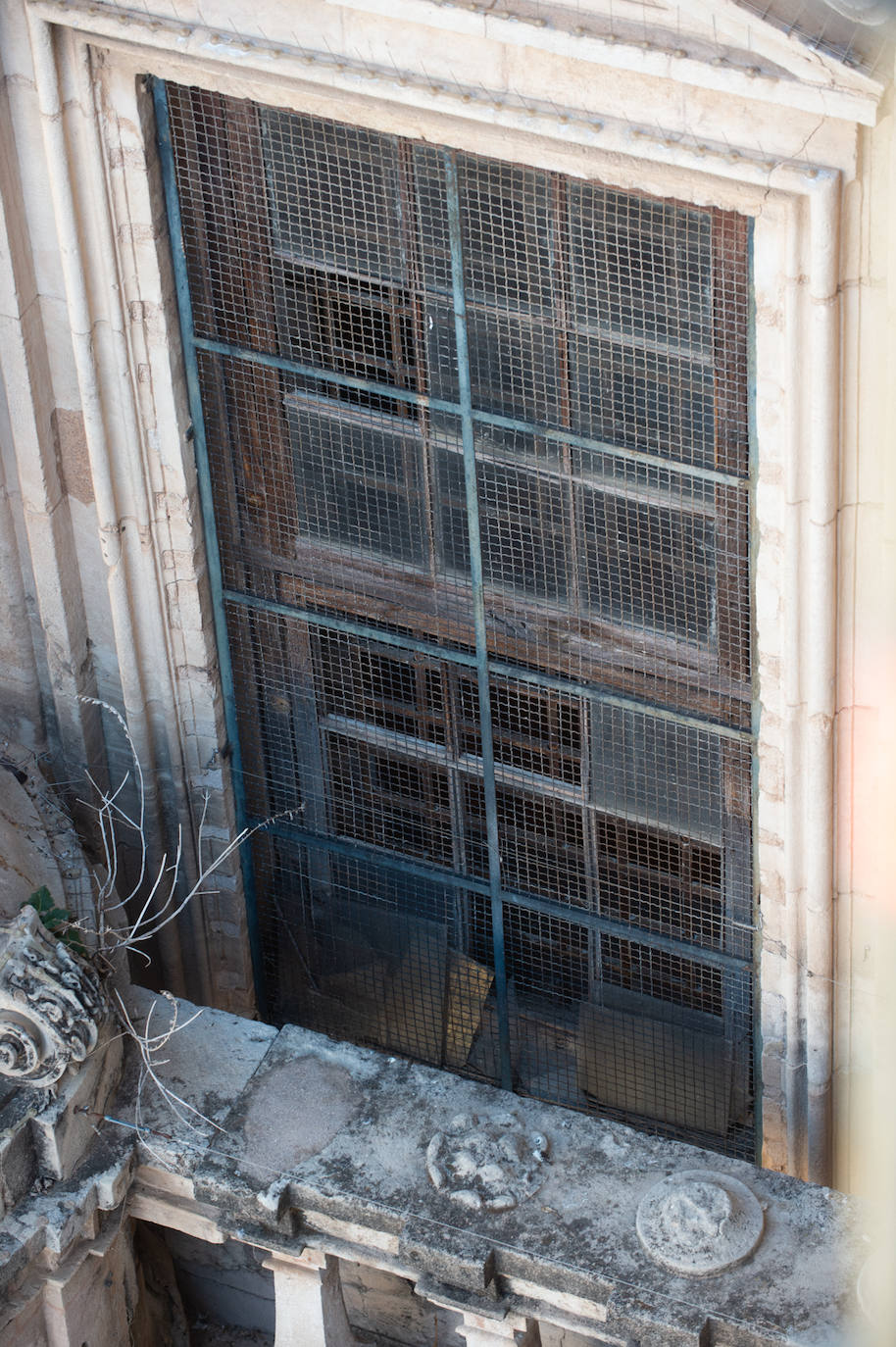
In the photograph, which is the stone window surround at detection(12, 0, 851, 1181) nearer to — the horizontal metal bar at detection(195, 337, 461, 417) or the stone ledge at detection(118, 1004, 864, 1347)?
the horizontal metal bar at detection(195, 337, 461, 417)

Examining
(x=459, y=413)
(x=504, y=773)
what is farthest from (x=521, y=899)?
(x=459, y=413)

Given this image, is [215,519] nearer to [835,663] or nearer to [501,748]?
[501,748]

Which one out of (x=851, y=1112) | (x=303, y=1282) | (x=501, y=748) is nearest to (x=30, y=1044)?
(x=303, y=1282)

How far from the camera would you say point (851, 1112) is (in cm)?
979

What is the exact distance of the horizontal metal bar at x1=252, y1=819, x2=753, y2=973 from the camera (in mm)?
10008

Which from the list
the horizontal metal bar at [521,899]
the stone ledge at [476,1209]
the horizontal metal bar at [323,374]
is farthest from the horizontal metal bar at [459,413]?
the stone ledge at [476,1209]

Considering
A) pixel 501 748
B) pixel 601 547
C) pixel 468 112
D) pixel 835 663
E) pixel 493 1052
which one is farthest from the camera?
pixel 493 1052

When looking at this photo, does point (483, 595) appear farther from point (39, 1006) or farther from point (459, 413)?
point (39, 1006)

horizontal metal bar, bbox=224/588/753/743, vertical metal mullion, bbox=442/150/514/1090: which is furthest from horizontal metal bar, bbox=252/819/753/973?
horizontal metal bar, bbox=224/588/753/743

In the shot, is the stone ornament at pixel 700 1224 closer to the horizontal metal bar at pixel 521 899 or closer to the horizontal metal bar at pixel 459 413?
the horizontal metal bar at pixel 521 899

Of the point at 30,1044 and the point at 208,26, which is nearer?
the point at 208,26

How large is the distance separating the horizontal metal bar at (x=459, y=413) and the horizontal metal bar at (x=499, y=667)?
3.48 feet

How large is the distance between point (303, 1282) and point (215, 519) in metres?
3.08

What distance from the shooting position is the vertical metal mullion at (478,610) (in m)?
8.79
